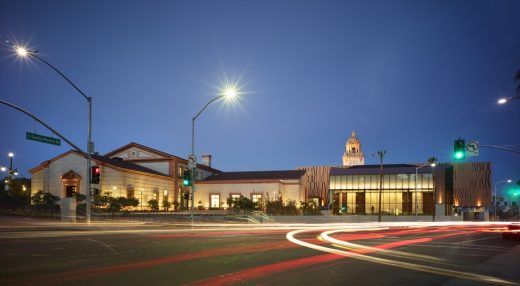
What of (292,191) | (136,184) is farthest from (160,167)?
(292,191)

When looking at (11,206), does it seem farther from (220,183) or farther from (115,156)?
(220,183)

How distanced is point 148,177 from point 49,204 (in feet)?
59.6

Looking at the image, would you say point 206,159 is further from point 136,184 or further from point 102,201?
point 102,201

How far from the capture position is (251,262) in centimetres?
1384

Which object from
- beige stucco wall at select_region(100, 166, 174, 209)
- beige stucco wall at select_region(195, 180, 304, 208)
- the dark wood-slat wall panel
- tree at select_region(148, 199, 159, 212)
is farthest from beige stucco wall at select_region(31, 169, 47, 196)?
the dark wood-slat wall panel

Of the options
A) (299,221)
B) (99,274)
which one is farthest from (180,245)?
(299,221)

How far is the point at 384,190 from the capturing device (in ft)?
268

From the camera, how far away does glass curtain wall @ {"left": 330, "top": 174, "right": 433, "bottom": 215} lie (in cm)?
7944

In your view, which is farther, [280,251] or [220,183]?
[220,183]

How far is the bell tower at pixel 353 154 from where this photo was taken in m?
182

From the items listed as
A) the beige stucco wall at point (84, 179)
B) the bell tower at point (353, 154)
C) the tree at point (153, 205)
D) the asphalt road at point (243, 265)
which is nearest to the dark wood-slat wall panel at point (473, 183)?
the bell tower at point (353, 154)

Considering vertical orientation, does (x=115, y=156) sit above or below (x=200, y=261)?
above

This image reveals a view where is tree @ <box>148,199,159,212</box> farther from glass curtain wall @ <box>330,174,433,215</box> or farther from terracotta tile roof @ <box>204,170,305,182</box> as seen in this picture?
glass curtain wall @ <box>330,174,433,215</box>

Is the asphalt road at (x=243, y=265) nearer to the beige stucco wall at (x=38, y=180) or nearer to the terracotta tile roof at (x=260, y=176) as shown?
the beige stucco wall at (x=38, y=180)
